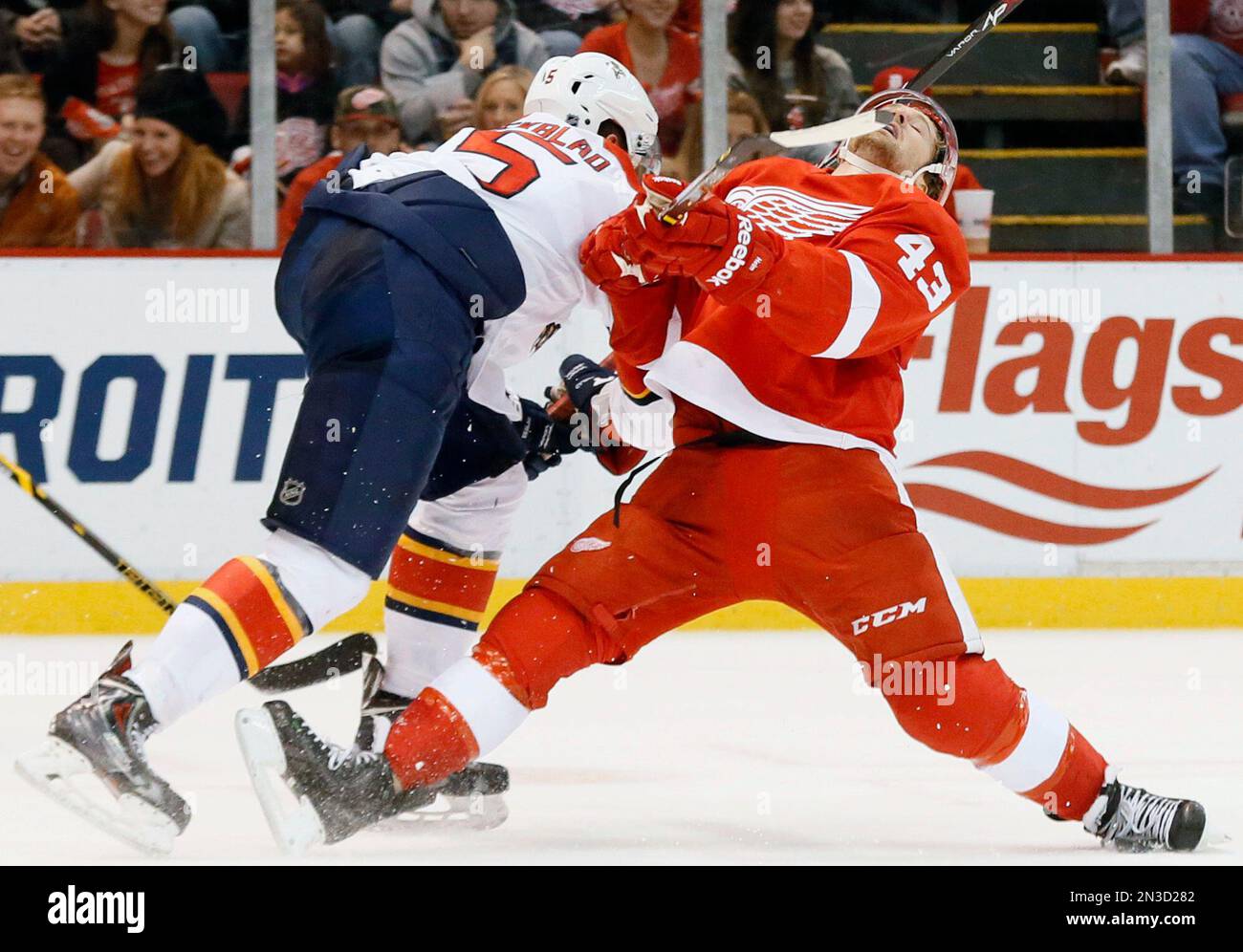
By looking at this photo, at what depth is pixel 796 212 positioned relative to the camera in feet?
8.46

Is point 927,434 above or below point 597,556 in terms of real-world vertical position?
below

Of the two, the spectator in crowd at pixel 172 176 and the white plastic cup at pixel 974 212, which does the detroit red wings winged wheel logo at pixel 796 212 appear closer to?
the spectator in crowd at pixel 172 176

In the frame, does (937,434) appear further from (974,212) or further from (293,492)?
(293,492)

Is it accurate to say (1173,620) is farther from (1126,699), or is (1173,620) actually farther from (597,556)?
(597,556)

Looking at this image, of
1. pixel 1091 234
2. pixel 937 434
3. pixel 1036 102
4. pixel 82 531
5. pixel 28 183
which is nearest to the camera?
pixel 82 531

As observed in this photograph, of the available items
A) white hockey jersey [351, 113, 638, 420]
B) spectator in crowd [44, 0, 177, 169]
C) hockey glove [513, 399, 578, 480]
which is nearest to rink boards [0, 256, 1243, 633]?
spectator in crowd [44, 0, 177, 169]

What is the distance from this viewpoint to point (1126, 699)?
4.05 m

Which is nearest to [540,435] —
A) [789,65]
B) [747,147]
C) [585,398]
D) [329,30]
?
[585,398]

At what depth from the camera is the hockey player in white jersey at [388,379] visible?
2.28m

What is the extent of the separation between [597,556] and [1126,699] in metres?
1.92

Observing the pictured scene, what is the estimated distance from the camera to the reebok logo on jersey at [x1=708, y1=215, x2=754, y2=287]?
7.30ft

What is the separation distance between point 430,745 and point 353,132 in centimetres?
326

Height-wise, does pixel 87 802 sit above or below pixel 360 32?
below
